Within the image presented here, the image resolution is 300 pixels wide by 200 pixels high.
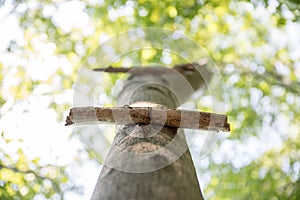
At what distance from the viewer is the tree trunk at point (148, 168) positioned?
1.59 metres

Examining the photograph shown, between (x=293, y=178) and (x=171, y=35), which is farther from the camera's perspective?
(x=171, y=35)

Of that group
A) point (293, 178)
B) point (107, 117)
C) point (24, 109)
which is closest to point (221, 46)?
point (293, 178)

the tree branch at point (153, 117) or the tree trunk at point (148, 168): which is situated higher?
the tree branch at point (153, 117)

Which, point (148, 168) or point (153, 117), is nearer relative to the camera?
point (148, 168)

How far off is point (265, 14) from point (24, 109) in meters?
4.81

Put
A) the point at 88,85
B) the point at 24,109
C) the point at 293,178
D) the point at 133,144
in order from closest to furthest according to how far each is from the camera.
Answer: the point at 133,144, the point at 88,85, the point at 293,178, the point at 24,109

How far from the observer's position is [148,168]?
1723mm

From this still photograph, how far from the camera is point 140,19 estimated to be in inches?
260

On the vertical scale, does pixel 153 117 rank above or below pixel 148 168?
above

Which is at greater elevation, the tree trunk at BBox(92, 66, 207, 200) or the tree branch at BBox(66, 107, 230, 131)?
the tree branch at BBox(66, 107, 230, 131)

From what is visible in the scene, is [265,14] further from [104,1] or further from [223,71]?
[104,1]

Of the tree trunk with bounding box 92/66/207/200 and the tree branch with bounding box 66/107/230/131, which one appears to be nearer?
the tree trunk with bounding box 92/66/207/200

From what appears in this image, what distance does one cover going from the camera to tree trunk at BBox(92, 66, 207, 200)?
5.21 ft

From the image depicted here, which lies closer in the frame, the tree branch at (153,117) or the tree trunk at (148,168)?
the tree trunk at (148,168)
